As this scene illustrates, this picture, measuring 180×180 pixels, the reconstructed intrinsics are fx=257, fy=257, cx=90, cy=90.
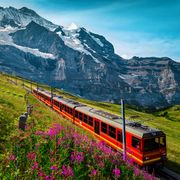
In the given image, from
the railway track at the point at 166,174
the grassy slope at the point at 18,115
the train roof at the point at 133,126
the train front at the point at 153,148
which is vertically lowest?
the railway track at the point at 166,174

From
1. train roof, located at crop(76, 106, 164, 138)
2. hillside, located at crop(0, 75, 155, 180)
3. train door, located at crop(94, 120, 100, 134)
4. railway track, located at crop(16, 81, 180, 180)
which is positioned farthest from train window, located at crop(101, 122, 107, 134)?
hillside, located at crop(0, 75, 155, 180)

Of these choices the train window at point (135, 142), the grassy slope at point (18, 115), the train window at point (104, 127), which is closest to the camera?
the grassy slope at point (18, 115)

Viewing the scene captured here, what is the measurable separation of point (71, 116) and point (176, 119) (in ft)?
121

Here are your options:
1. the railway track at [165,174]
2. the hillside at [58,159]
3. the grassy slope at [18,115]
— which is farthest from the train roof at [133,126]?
the hillside at [58,159]

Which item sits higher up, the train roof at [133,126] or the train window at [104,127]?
the train roof at [133,126]

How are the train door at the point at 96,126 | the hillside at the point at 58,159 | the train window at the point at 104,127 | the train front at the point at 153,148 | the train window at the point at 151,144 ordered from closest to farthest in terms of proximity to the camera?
the hillside at the point at 58,159 → the train front at the point at 153,148 → the train window at the point at 151,144 → the train window at the point at 104,127 → the train door at the point at 96,126

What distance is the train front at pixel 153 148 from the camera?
21.1 metres

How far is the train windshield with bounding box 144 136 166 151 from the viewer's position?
21219 mm

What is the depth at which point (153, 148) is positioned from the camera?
2172 centimetres

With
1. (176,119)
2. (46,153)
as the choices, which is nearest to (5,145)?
(46,153)

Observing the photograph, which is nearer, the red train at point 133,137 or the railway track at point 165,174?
the red train at point 133,137

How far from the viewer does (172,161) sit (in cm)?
2709

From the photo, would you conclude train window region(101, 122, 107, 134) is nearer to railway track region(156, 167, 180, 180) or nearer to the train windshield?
the train windshield

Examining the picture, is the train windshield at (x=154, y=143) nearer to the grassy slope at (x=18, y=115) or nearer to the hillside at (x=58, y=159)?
the grassy slope at (x=18, y=115)
